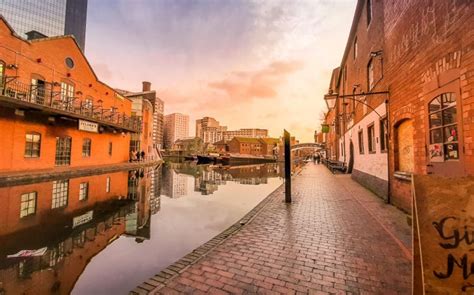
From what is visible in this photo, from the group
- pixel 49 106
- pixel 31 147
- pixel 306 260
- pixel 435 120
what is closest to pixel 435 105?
pixel 435 120

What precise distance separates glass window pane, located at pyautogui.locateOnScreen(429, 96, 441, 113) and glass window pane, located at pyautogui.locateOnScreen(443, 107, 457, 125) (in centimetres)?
29

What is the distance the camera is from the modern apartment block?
5409 centimetres

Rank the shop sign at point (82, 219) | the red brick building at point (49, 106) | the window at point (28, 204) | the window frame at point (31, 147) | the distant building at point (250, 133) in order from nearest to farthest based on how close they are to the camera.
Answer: the shop sign at point (82, 219) < the window at point (28, 204) < the red brick building at point (49, 106) < the window frame at point (31, 147) < the distant building at point (250, 133)

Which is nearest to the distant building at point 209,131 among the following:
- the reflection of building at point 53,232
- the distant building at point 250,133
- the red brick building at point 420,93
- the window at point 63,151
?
the distant building at point 250,133

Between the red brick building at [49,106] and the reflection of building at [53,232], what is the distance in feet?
18.6

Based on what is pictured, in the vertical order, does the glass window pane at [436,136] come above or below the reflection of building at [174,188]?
above

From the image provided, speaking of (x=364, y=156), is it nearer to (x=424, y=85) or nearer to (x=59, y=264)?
(x=424, y=85)

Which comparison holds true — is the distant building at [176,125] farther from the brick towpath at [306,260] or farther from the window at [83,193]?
the brick towpath at [306,260]

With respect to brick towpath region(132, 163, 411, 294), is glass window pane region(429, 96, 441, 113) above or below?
above

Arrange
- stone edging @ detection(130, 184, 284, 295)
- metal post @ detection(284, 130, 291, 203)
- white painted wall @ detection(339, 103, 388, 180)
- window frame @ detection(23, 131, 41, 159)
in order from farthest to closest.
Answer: window frame @ detection(23, 131, 41, 159)
white painted wall @ detection(339, 103, 388, 180)
metal post @ detection(284, 130, 291, 203)
stone edging @ detection(130, 184, 284, 295)

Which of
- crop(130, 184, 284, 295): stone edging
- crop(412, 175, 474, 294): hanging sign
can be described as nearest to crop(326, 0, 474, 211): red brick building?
crop(412, 175, 474, 294): hanging sign

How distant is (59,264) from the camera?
11.7 feet

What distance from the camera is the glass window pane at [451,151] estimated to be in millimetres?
4543

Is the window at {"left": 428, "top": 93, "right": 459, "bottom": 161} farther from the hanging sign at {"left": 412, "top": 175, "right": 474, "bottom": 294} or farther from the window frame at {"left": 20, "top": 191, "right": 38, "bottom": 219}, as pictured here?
the window frame at {"left": 20, "top": 191, "right": 38, "bottom": 219}
